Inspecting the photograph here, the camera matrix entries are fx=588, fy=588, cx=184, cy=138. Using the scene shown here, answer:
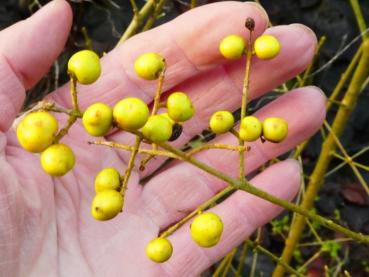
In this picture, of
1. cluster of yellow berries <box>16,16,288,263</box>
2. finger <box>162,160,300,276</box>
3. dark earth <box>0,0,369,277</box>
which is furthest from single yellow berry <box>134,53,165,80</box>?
dark earth <box>0,0,369,277</box>

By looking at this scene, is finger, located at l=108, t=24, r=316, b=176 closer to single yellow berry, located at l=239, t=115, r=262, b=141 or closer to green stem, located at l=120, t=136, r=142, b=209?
single yellow berry, located at l=239, t=115, r=262, b=141

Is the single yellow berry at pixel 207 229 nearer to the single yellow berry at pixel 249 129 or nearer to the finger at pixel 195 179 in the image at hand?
the single yellow berry at pixel 249 129

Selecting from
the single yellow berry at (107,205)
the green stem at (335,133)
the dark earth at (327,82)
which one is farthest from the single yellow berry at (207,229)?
the dark earth at (327,82)

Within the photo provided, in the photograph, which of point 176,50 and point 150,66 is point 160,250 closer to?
point 150,66

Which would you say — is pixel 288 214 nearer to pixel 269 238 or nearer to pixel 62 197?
pixel 269 238

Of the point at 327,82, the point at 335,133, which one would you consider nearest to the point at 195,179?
the point at 335,133

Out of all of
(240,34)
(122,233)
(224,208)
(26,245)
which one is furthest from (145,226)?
(240,34)
